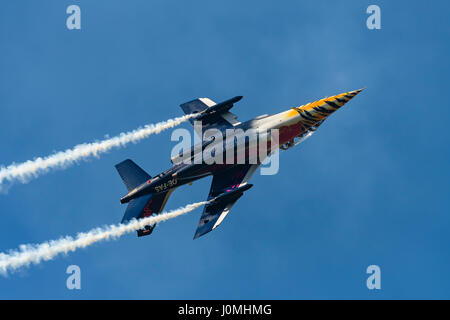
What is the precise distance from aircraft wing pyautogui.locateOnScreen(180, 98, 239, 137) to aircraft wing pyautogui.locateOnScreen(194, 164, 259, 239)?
456 cm

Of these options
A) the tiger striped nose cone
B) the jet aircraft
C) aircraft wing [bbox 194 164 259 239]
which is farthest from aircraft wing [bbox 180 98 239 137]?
the tiger striped nose cone

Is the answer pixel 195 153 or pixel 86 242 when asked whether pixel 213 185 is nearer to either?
pixel 195 153

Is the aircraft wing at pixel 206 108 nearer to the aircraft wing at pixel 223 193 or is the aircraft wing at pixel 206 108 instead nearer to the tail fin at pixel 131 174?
the aircraft wing at pixel 223 193

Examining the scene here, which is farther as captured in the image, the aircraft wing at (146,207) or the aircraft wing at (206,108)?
the aircraft wing at (206,108)

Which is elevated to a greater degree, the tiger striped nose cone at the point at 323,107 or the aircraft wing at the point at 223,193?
the tiger striped nose cone at the point at 323,107

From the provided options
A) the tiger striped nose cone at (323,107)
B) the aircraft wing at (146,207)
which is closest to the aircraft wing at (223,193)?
the aircraft wing at (146,207)

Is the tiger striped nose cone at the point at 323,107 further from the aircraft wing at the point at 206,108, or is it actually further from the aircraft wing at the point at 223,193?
the aircraft wing at the point at 223,193

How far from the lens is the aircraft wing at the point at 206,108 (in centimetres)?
6131

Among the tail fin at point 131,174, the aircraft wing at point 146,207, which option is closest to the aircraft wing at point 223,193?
the aircraft wing at point 146,207

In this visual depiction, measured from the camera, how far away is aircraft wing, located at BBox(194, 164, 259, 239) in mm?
56531

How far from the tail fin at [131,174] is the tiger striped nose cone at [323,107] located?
15489 mm

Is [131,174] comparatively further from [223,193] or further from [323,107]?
[323,107]

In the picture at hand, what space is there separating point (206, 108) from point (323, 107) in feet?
37.3
